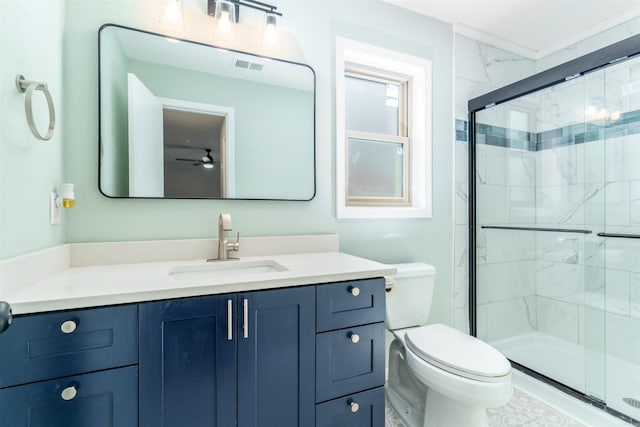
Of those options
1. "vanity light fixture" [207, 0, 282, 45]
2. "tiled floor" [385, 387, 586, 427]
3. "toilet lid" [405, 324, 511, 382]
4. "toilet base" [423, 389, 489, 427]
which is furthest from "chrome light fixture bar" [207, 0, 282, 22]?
"tiled floor" [385, 387, 586, 427]

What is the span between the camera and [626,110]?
1.87 m

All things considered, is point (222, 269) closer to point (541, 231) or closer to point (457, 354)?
point (457, 354)

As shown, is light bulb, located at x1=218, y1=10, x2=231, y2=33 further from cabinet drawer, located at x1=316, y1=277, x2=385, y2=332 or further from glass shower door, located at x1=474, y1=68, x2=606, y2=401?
glass shower door, located at x1=474, y1=68, x2=606, y2=401

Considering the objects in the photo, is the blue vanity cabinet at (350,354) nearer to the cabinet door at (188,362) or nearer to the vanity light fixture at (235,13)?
the cabinet door at (188,362)

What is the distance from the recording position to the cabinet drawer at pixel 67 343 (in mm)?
783

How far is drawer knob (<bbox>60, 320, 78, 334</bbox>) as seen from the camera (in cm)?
83

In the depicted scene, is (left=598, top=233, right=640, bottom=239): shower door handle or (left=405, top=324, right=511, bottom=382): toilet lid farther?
(left=598, top=233, right=640, bottom=239): shower door handle

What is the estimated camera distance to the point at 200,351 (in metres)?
0.97

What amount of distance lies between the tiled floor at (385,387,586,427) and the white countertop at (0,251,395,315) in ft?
3.08

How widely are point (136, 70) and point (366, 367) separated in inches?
64.4

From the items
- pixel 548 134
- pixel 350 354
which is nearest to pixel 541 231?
pixel 548 134

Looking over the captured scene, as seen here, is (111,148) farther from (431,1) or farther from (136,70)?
(431,1)

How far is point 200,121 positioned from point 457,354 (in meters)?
1.61

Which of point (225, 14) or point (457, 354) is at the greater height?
point (225, 14)
